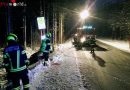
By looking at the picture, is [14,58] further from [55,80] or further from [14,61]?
[55,80]

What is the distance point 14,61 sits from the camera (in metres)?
8.02

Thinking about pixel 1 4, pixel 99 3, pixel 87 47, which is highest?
pixel 99 3

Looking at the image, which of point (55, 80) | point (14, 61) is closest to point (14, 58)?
point (14, 61)

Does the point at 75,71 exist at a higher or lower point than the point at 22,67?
lower

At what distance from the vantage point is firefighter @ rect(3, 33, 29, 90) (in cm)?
785

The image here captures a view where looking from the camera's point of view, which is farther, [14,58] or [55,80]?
[55,80]

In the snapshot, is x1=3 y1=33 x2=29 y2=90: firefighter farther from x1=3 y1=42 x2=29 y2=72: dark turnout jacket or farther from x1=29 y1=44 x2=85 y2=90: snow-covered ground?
x1=29 y1=44 x2=85 y2=90: snow-covered ground

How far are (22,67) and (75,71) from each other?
6.39 metres

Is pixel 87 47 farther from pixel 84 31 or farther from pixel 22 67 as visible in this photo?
pixel 22 67

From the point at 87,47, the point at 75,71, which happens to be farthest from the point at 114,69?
the point at 87,47

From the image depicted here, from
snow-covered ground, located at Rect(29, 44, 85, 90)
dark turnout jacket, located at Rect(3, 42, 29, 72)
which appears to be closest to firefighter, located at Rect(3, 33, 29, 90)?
dark turnout jacket, located at Rect(3, 42, 29, 72)

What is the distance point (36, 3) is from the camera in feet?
98.4

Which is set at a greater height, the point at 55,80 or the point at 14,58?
the point at 14,58

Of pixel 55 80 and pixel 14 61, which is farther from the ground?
pixel 14 61
